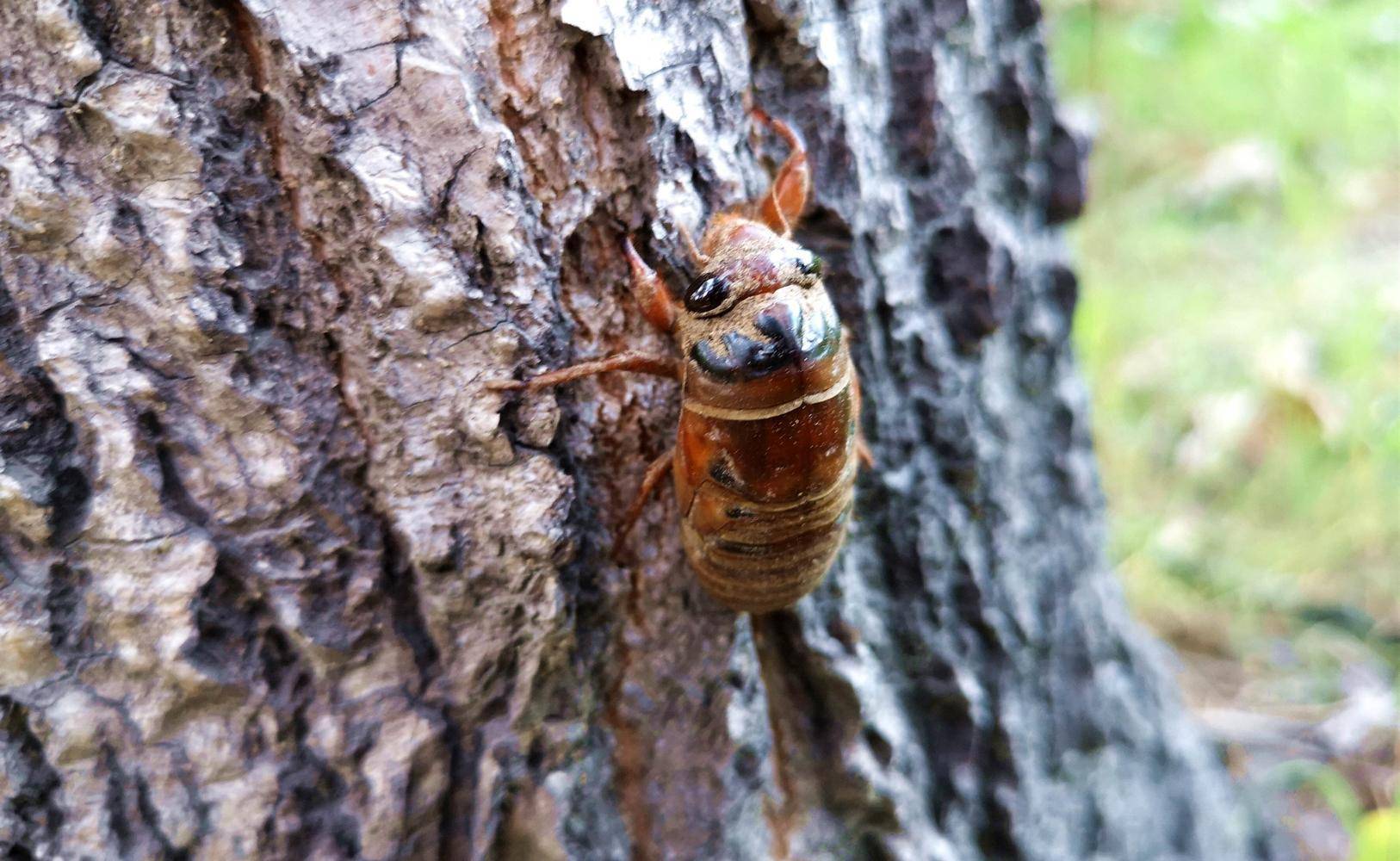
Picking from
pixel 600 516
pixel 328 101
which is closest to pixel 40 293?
pixel 328 101

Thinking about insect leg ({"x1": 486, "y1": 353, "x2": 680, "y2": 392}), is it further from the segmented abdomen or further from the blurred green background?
the blurred green background

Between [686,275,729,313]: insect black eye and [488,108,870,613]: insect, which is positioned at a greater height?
[686,275,729,313]: insect black eye

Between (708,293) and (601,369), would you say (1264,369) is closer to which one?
(708,293)

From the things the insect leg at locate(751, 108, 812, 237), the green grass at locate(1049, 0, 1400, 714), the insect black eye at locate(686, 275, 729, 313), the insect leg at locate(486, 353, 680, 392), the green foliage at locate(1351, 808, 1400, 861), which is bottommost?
the green foliage at locate(1351, 808, 1400, 861)

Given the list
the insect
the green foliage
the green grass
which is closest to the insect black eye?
the insect

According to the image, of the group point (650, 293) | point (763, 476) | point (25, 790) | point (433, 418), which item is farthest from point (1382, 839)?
point (25, 790)

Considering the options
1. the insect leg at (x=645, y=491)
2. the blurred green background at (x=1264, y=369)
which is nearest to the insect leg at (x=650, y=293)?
the insect leg at (x=645, y=491)
